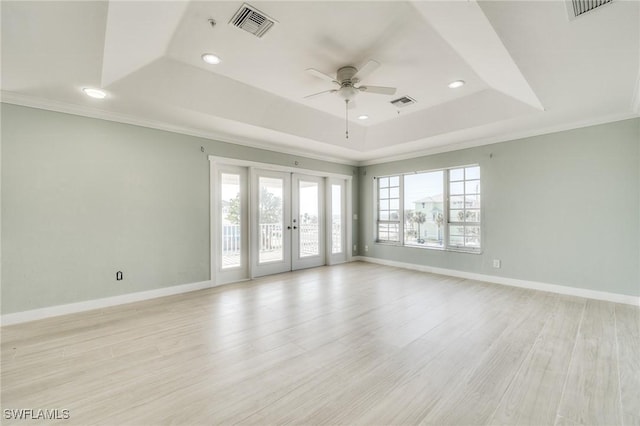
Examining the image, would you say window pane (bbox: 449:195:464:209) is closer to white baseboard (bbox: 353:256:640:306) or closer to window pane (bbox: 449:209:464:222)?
window pane (bbox: 449:209:464:222)

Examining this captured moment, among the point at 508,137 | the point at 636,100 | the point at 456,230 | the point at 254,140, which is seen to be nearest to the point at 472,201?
the point at 456,230

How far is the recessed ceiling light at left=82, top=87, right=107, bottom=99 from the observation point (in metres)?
3.17

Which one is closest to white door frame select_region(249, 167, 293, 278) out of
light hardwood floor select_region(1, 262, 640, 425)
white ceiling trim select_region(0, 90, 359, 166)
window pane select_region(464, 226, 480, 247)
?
white ceiling trim select_region(0, 90, 359, 166)

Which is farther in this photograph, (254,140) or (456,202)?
(456,202)

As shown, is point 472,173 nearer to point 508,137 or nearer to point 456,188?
point 456,188

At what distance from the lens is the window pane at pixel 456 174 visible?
5566 mm

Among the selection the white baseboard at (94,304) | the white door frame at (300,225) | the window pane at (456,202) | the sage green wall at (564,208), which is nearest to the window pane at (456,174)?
the sage green wall at (564,208)

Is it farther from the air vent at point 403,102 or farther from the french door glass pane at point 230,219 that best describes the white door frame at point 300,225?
the air vent at point 403,102

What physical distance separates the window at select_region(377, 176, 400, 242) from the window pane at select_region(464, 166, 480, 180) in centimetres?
154

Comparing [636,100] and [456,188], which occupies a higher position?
[636,100]

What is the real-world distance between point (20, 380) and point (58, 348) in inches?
21.5

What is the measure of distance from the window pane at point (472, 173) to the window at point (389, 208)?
60.8 inches

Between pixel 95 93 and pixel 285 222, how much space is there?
3.64 meters

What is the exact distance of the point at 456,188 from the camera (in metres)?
5.63
